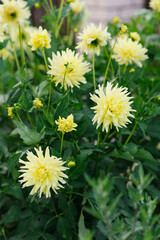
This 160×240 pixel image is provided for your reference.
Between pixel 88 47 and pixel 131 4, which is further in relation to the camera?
pixel 131 4

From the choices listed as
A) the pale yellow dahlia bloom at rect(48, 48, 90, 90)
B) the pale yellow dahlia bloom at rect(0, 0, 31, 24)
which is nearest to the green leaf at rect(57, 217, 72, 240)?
the pale yellow dahlia bloom at rect(48, 48, 90, 90)

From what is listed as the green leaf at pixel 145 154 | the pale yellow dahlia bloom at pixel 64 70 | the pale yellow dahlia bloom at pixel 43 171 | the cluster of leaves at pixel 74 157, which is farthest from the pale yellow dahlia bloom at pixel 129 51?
the pale yellow dahlia bloom at pixel 43 171

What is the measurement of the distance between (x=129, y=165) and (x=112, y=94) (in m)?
0.47

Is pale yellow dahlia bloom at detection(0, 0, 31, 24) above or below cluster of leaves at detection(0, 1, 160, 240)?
above

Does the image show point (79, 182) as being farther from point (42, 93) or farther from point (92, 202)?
point (42, 93)

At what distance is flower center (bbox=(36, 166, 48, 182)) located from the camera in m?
0.60

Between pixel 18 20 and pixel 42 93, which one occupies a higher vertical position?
pixel 18 20

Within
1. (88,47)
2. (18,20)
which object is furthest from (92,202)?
(18,20)

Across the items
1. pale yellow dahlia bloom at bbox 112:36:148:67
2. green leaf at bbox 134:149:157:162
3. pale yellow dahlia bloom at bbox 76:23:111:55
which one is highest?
pale yellow dahlia bloom at bbox 76:23:111:55

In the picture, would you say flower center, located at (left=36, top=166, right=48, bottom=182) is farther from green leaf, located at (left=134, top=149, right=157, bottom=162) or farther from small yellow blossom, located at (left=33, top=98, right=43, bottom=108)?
green leaf, located at (left=134, top=149, right=157, bottom=162)

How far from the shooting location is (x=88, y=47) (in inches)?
30.4

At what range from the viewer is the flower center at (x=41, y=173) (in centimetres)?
60

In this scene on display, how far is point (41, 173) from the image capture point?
0.60 metres

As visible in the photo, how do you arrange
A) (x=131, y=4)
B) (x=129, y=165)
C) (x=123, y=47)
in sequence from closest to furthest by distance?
(x=123, y=47) < (x=129, y=165) < (x=131, y=4)
